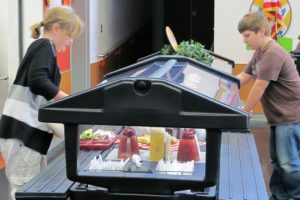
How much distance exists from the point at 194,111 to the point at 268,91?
2272 millimetres

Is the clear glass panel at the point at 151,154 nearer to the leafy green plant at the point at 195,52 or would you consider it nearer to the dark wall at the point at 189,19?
the leafy green plant at the point at 195,52

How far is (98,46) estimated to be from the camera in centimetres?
802

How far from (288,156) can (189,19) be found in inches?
333

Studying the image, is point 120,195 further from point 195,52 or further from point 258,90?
point 258,90

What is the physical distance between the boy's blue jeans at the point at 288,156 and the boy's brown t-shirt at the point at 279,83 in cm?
7

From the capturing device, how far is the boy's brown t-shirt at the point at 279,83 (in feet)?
12.3

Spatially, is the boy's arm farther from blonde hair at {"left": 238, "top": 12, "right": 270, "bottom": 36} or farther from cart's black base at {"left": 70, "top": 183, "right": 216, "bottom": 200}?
cart's black base at {"left": 70, "top": 183, "right": 216, "bottom": 200}

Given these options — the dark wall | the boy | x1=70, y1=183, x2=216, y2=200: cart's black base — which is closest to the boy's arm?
the boy

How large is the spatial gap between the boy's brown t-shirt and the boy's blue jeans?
7 cm

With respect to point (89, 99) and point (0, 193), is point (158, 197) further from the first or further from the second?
point (0, 193)

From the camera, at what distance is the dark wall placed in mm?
12003

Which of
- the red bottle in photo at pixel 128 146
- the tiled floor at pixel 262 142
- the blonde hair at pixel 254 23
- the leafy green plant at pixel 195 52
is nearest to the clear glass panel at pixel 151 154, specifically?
the red bottle in photo at pixel 128 146

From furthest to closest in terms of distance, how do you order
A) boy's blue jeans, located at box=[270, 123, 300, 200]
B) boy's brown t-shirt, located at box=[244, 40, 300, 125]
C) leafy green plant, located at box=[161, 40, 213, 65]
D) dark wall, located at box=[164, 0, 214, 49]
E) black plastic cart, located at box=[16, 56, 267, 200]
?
1. dark wall, located at box=[164, 0, 214, 49]
2. boy's blue jeans, located at box=[270, 123, 300, 200]
3. boy's brown t-shirt, located at box=[244, 40, 300, 125]
4. leafy green plant, located at box=[161, 40, 213, 65]
5. black plastic cart, located at box=[16, 56, 267, 200]

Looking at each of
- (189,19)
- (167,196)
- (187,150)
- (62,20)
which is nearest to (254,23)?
(62,20)
